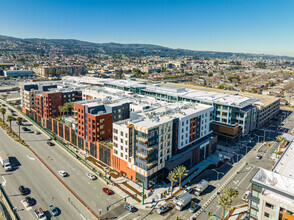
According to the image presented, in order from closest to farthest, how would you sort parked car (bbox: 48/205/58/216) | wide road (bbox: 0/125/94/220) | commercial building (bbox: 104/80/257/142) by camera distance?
parked car (bbox: 48/205/58/216) < wide road (bbox: 0/125/94/220) < commercial building (bbox: 104/80/257/142)

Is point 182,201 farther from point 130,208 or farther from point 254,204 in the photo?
point 254,204

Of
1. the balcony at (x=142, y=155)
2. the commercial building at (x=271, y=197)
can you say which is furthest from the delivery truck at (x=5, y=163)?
the commercial building at (x=271, y=197)

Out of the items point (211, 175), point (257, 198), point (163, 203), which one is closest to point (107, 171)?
point (163, 203)

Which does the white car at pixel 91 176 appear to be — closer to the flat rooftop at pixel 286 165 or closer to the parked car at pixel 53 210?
the parked car at pixel 53 210

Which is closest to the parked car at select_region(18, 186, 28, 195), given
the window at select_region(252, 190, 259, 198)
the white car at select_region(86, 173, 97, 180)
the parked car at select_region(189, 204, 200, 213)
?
the white car at select_region(86, 173, 97, 180)

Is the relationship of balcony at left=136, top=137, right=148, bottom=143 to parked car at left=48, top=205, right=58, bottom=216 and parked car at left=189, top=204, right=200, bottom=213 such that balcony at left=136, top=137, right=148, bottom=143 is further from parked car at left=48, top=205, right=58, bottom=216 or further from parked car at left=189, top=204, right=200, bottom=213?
parked car at left=48, top=205, right=58, bottom=216

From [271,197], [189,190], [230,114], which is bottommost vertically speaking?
[189,190]

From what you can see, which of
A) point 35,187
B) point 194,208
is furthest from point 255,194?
point 35,187
